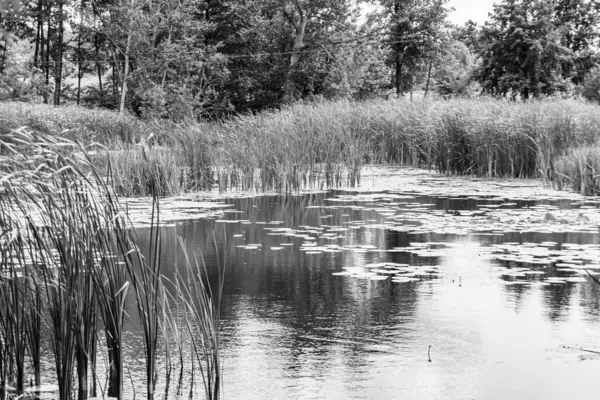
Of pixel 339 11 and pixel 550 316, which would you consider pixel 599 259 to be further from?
pixel 339 11

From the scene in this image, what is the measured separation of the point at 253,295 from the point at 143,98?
24059mm

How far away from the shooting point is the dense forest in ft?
116

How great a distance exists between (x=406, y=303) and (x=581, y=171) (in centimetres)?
793

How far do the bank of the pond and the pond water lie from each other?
282 centimetres

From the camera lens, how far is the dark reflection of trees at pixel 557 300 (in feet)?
18.0

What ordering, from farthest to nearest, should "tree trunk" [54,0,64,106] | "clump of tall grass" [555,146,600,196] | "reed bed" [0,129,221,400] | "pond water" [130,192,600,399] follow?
"tree trunk" [54,0,64,106], "clump of tall grass" [555,146,600,196], "pond water" [130,192,600,399], "reed bed" [0,129,221,400]

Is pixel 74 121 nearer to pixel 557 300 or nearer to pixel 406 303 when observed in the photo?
pixel 406 303

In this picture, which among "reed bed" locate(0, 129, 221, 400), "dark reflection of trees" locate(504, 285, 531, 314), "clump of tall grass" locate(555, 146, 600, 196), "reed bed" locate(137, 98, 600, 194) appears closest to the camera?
"reed bed" locate(0, 129, 221, 400)

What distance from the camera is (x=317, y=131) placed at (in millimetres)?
16328

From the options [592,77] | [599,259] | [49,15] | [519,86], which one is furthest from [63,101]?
[599,259]

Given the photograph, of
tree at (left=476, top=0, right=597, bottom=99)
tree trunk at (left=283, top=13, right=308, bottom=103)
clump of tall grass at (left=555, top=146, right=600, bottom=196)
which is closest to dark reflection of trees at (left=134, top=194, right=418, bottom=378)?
clump of tall grass at (left=555, top=146, right=600, bottom=196)

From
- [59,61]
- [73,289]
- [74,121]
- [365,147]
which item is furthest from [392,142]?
[59,61]

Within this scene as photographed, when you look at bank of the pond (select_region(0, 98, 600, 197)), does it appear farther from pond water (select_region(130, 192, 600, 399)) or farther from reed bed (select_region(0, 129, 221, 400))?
reed bed (select_region(0, 129, 221, 400))

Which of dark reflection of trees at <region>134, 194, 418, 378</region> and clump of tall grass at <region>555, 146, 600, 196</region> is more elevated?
clump of tall grass at <region>555, 146, 600, 196</region>
